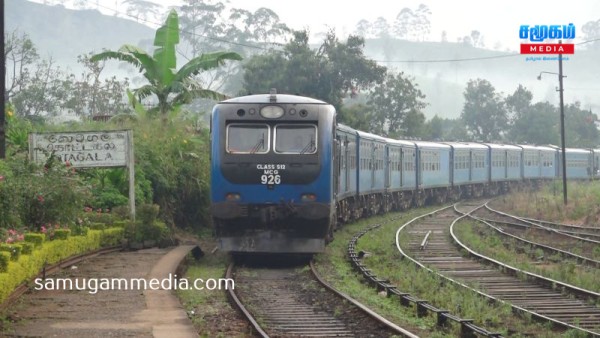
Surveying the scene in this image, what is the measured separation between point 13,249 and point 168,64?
13.8 meters

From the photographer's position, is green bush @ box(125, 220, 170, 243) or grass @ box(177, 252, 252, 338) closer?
grass @ box(177, 252, 252, 338)

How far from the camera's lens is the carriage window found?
16.7m

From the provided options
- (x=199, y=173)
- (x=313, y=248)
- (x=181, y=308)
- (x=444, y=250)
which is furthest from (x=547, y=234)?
(x=181, y=308)

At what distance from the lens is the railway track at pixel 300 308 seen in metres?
10.6

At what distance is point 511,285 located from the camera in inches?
589

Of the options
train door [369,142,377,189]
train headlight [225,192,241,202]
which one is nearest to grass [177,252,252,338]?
train headlight [225,192,241,202]

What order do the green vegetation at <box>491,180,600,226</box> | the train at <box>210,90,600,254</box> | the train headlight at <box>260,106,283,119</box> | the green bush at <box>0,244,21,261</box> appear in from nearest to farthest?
the green bush at <box>0,244,21,261</box>
the train at <box>210,90,600,254</box>
the train headlight at <box>260,106,283,119</box>
the green vegetation at <box>491,180,600,226</box>

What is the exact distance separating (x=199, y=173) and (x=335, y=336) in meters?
15.0

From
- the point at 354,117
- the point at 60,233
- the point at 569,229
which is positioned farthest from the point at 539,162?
the point at 60,233

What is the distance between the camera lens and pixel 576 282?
49.3ft

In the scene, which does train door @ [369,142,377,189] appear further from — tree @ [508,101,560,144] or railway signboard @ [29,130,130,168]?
tree @ [508,101,560,144]

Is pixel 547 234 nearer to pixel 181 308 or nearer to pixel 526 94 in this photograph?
pixel 181 308

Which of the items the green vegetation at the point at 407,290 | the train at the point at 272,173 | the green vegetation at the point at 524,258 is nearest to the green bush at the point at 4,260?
the green vegetation at the point at 407,290

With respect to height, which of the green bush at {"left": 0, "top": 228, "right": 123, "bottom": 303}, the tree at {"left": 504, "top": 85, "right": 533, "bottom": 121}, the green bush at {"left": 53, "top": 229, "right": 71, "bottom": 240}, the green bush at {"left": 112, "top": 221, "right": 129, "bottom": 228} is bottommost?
the green bush at {"left": 0, "top": 228, "right": 123, "bottom": 303}
